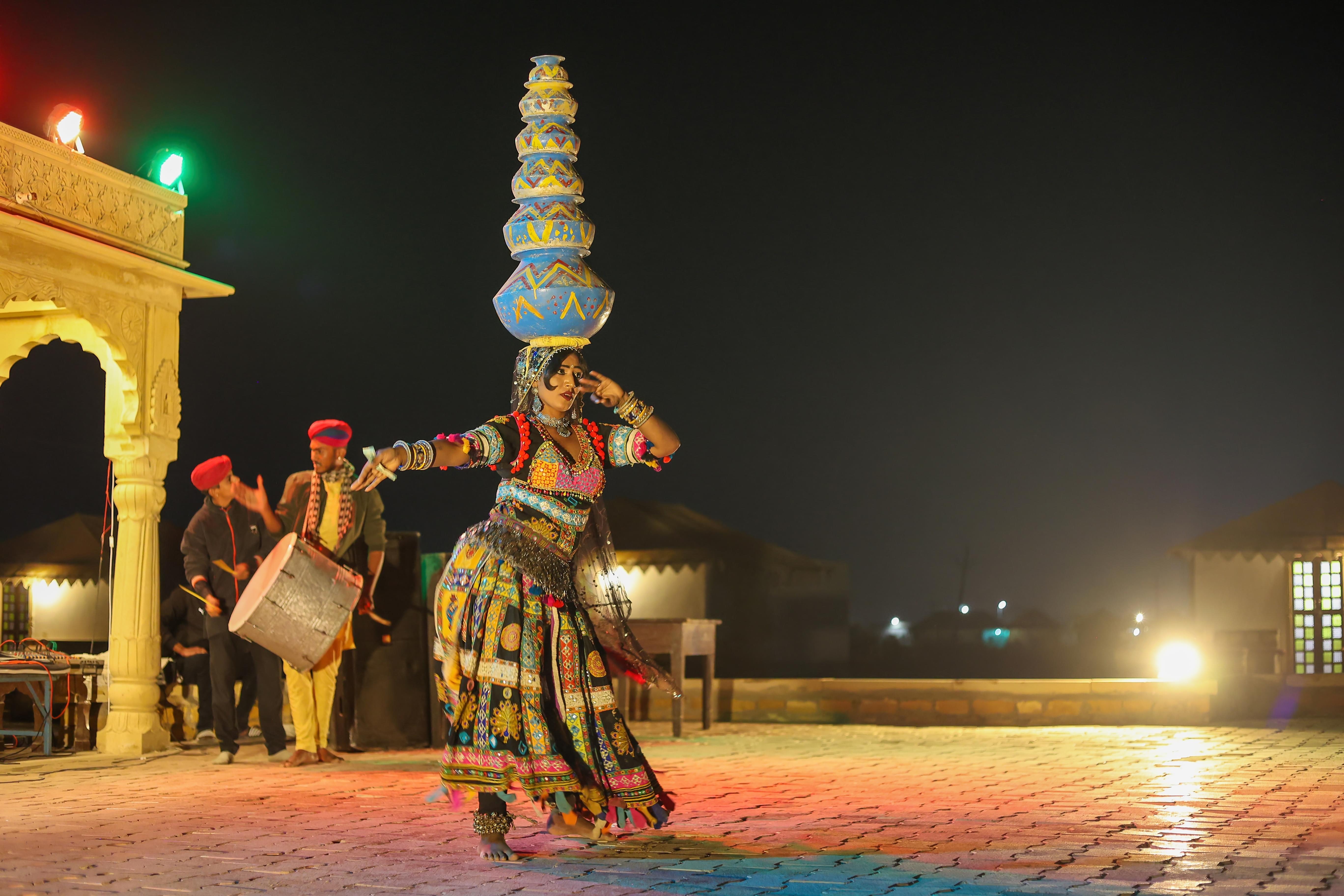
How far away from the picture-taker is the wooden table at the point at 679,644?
413 inches

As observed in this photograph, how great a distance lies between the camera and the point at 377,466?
4.73m

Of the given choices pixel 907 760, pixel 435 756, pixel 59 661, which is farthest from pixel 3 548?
pixel 907 760

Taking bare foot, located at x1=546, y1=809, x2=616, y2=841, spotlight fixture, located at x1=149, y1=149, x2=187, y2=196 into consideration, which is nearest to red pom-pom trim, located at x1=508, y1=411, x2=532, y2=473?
bare foot, located at x1=546, y1=809, x2=616, y2=841

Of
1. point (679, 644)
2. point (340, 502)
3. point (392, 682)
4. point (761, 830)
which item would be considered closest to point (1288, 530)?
point (679, 644)

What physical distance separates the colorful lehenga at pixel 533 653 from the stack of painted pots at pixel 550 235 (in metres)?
A: 0.66

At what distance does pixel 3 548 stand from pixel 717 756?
14.1m

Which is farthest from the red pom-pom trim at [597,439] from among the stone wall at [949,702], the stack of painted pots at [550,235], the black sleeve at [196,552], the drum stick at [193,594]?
the stone wall at [949,702]

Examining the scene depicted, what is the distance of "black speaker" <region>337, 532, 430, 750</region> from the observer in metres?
9.18

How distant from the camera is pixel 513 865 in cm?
454

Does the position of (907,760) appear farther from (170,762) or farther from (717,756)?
(170,762)

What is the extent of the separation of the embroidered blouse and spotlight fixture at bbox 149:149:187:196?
527 centimetres

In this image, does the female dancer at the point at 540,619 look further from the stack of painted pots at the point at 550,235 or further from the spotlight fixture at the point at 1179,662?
the spotlight fixture at the point at 1179,662

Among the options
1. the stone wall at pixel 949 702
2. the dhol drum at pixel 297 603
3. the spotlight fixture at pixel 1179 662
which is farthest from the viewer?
the spotlight fixture at pixel 1179 662

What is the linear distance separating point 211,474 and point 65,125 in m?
2.26
